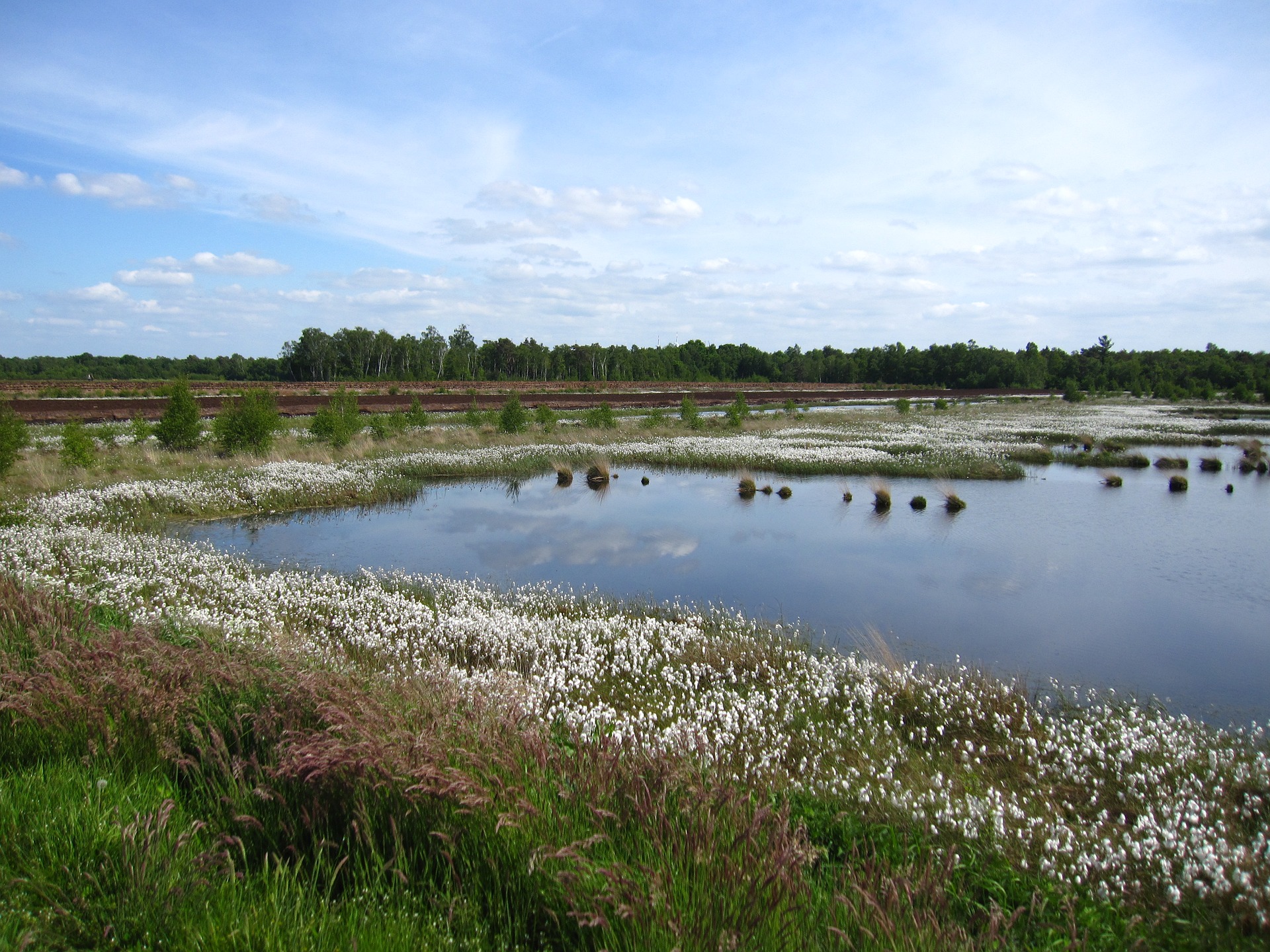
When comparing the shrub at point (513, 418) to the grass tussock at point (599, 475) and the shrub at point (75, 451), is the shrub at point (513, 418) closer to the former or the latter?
the grass tussock at point (599, 475)

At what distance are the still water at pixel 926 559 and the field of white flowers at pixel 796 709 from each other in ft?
4.80

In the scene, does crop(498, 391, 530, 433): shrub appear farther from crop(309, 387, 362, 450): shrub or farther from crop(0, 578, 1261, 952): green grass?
crop(0, 578, 1261, 952): green grass

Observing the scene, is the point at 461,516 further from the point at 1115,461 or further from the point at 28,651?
the point at 1115,461

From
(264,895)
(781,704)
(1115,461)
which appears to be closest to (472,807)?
(264,895)

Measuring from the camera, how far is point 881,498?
69.8ft

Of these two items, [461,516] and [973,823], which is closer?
[973,823]

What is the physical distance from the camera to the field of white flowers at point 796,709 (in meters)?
5.09

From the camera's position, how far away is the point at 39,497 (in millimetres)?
17219

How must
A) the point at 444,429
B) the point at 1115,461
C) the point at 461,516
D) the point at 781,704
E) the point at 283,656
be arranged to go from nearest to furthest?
the point at 283,656
the point at 781,704
the point at 461,516
the point at 1115,461
the point at 444,429

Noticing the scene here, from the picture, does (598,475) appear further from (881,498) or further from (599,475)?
(881,498)

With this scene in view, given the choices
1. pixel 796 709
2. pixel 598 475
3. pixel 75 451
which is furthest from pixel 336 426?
pixel 796 709

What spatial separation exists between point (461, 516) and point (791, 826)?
A: 51.1 feet

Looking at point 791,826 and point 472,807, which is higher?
point 472,807

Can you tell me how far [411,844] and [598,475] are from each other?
861 inches
